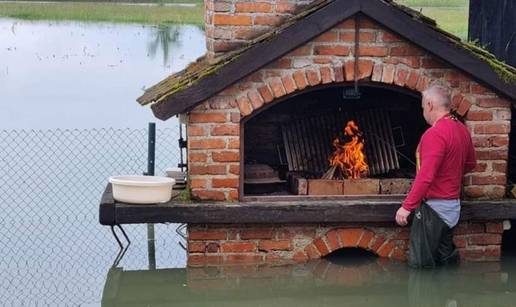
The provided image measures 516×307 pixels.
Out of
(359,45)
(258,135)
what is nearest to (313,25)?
(359,45)

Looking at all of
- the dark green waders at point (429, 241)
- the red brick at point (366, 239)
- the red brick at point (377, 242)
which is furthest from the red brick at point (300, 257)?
the dark green waders at point (429, 241)

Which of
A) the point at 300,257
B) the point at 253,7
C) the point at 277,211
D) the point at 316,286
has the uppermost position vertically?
the point at 253,7

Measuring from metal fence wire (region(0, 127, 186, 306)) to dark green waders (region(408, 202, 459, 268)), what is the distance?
1.95 metres

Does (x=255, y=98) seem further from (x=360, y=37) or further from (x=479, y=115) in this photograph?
(x=479, y=115)

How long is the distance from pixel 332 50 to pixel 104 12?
1113 inches

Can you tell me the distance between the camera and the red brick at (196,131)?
7504 millimetres

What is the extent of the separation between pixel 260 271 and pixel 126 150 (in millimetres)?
5171

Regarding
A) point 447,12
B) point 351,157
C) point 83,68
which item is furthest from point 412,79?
point 447,12

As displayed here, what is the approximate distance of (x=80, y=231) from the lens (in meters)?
9.02

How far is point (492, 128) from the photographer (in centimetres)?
783

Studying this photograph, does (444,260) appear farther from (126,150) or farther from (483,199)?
(126,150)

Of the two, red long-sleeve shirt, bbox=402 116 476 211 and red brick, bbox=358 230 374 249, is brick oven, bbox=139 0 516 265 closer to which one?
red brick, bbox=358 230 374 249

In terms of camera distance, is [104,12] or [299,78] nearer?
[299,78]

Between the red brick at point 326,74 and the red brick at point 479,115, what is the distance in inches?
47.3
